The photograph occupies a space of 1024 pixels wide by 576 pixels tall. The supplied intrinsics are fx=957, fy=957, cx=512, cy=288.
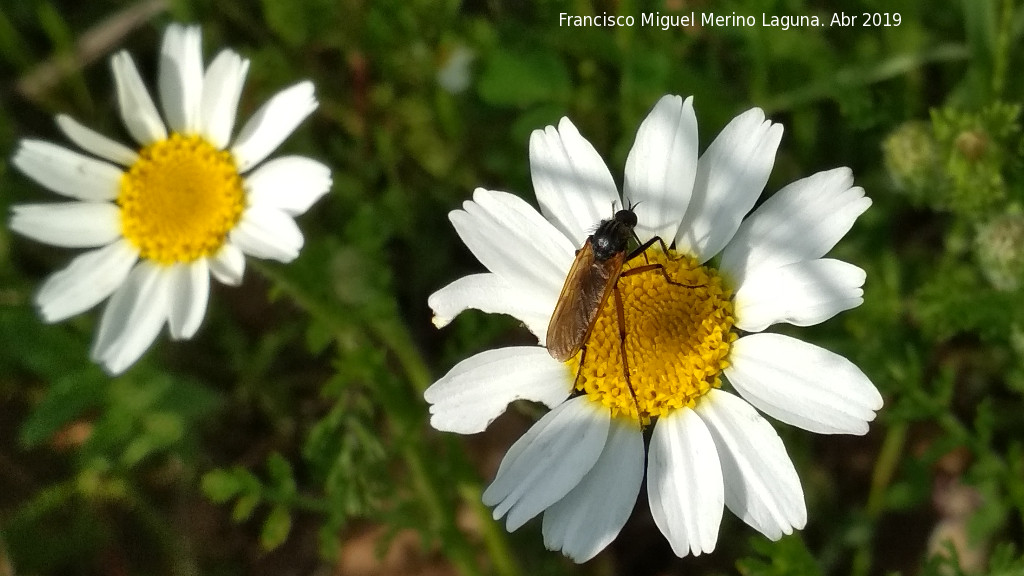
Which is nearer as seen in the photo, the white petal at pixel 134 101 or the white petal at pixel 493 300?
the white petal at pixel 493 300

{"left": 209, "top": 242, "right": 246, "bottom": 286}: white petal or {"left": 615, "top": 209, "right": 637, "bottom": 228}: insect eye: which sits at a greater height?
{"left": 209, "top": 242, "right": 246, "bottom": 286}: white petal

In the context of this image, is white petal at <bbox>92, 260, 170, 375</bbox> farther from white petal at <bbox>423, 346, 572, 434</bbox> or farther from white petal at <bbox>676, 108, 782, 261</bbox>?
white petal at <bbox>676, 108, 782, 261</bbox>

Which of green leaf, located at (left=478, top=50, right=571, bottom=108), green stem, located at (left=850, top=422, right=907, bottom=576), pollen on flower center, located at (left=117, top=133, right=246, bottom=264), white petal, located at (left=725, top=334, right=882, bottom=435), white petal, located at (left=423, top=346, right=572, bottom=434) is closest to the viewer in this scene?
white petal, located at (left=725, top=334, right=882, bottom=435)

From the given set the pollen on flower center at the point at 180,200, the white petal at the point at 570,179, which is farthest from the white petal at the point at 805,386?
the pollen on flower center at the point at 180,200

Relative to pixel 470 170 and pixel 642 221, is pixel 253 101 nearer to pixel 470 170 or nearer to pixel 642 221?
pixel 470 170

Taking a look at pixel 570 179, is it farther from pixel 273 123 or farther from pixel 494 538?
pixel 494 538

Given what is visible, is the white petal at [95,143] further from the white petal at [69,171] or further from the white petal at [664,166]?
the white petal at [664,166]

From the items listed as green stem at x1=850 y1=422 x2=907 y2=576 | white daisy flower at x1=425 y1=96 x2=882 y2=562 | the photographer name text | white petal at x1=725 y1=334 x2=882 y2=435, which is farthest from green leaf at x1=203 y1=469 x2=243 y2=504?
green stem at x1=850 y1=422 x2=907 y2=576
